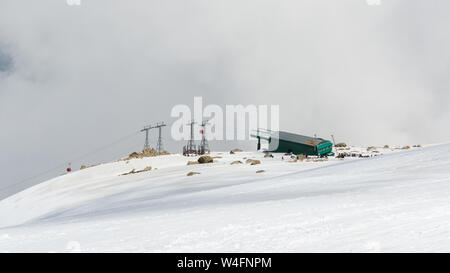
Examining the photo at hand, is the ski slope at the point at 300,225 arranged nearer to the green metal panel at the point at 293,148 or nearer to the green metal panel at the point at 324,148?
the green metal panel at the point at 324,148

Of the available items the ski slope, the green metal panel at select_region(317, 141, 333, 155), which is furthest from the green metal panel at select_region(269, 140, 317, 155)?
the ski slope

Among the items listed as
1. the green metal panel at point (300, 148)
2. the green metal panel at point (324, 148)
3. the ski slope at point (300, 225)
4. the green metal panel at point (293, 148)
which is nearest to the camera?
the ski slope at point (300, 225)

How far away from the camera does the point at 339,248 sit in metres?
5.56

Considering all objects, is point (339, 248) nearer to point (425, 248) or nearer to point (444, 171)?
point (425, 248)

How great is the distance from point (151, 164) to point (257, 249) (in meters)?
31.8

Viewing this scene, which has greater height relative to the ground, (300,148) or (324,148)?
(300,148)

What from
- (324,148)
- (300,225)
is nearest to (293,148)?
(324,148)

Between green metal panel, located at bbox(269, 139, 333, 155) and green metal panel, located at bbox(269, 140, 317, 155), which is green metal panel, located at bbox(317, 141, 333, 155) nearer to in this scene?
green metal panel, located at bbox(269, 139, 333, 155)

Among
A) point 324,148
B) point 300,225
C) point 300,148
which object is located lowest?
point 300,225

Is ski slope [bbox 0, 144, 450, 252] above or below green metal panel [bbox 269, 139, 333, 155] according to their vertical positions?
below

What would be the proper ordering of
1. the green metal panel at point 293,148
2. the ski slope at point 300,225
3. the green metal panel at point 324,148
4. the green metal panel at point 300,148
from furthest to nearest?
the green metal panel at point 293,148 → the green metal panel at point 300,148 → the green metal panel at point 324,148 → the ski slope at point 300,225

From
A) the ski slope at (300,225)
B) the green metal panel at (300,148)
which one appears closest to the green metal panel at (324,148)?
the green metal panel at (300,148)

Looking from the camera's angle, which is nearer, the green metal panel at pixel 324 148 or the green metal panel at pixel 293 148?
the green metal panel at pixel 324 148

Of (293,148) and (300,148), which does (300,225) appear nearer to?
(300,148)
